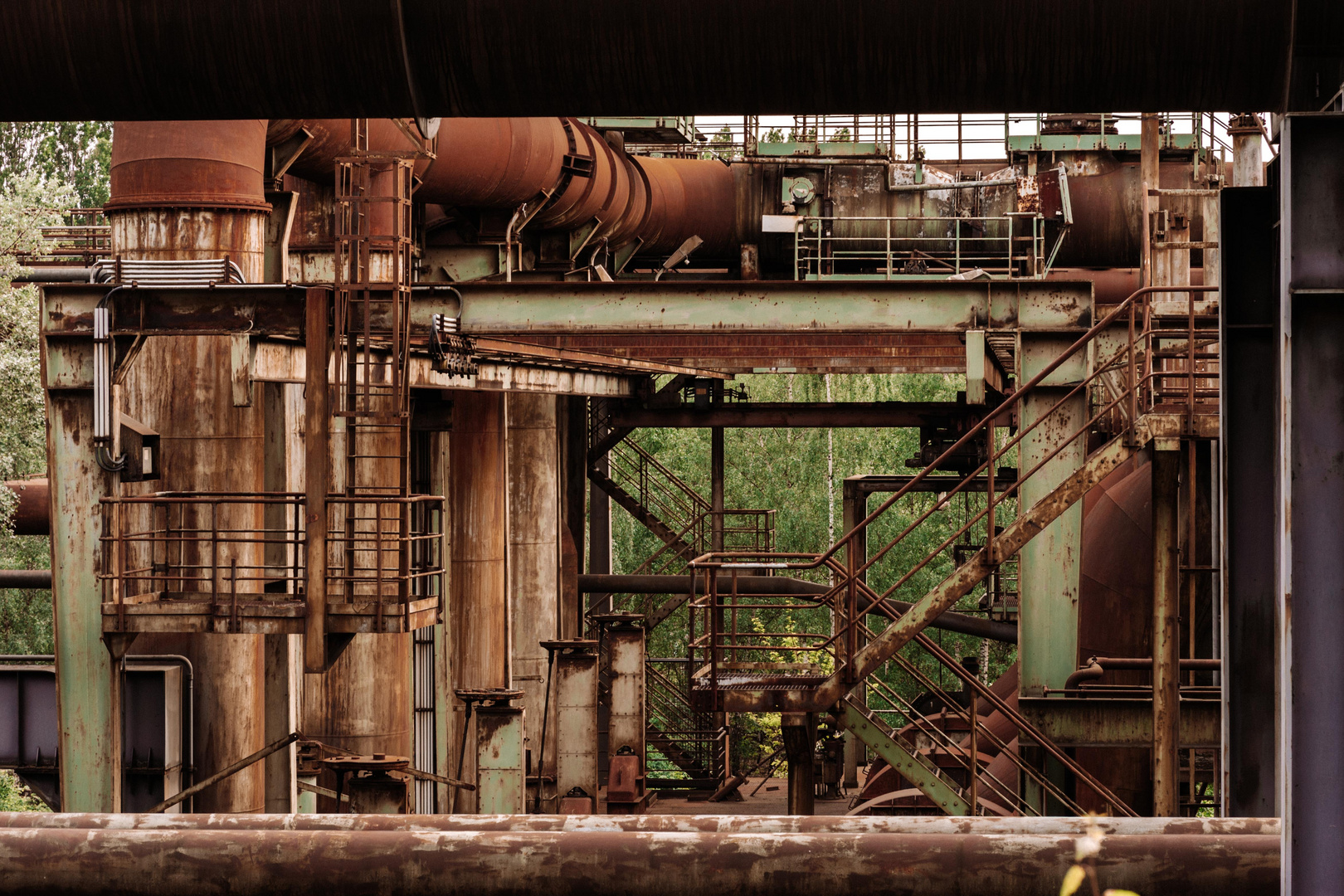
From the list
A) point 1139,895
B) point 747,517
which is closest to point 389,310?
point 1139,895

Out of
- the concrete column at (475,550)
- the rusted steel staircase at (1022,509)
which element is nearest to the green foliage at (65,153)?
the concrete column at (475,550)

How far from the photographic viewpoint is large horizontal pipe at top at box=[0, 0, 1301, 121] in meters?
4.19

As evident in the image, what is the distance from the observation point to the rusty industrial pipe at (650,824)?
5.21 metres

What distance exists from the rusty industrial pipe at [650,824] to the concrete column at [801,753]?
20.4 feet

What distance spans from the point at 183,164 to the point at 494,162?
5.24 m

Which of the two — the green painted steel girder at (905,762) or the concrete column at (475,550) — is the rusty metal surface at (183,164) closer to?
the green painted steel girder at (905,762)

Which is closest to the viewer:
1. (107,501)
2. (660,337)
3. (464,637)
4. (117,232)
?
(107,501)

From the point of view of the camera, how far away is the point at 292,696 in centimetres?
1283

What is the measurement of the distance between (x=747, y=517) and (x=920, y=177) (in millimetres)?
18264

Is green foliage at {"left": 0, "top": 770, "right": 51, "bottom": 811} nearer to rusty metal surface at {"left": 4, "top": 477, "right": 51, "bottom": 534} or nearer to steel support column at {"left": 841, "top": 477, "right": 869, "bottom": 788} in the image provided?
rusty metal surface at {"left": 4, "top": 477, "right": 51, "bottom": 534}

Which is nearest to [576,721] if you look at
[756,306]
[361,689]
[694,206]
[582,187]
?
[361,689]

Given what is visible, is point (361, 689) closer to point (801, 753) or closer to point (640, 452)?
point (801, 753)

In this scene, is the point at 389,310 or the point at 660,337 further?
the point at 660,337

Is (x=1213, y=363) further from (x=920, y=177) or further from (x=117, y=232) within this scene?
(x=920, y=177)
